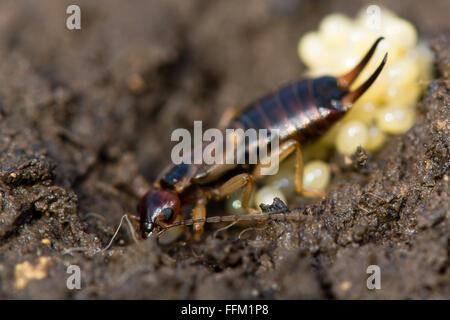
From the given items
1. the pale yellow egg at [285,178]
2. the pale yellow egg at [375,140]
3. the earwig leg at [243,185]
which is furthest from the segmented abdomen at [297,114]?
the earwig leg at [243,185]

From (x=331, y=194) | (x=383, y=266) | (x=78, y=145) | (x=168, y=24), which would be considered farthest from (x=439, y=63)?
(x=78, y=145)

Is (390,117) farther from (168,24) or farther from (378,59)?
(168,24)

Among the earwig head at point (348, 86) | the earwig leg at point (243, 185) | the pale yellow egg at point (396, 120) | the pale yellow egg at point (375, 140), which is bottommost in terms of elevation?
the earwig leg at point (243, 185)

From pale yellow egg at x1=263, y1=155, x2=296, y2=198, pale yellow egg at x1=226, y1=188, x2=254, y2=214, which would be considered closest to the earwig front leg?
pale yellow egg at x1=263, y1=155, x2=296, y2=198

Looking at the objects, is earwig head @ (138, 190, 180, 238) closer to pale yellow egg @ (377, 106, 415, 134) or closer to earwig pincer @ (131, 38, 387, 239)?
earwig pincer @ (131, 38, 387, 239)

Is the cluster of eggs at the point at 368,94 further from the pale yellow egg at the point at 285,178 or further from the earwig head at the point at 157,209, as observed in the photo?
the earwig head at the point at 157,209
